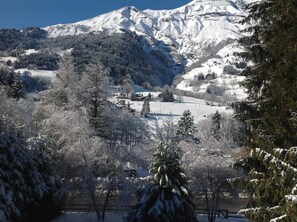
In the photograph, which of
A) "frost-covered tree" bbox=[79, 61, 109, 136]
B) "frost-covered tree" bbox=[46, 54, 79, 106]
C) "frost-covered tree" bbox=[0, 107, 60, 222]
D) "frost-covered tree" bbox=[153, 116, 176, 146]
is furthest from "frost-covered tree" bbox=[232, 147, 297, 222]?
"frost-covered tree" bbox=[46, 54, 79, 106]

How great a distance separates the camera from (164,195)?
66.5ft

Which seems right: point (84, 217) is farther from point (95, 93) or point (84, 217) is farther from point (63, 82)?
point (63, 82)

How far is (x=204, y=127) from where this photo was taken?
362 ft

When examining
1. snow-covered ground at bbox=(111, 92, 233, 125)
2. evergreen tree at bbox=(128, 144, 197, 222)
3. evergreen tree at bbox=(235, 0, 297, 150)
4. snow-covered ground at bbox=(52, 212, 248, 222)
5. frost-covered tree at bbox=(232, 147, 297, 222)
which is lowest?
snow-covered ground at bbox=(111, 92, 233, 125)

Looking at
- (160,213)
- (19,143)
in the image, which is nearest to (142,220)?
(160,213)

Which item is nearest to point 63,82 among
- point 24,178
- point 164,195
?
point 24,178

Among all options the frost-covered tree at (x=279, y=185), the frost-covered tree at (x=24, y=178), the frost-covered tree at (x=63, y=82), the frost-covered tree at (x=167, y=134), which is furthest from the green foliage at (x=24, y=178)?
the frost-covered tree at (x=167, y=134)

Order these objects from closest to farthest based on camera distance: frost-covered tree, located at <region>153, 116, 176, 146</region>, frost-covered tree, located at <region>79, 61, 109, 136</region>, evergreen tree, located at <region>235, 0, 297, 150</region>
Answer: evergreen tree, located at <region>235, 0, 297, 150</region>, frost-covered tree, located at <region>79, 61, 109, 136</region>, frost-covered tree, located at <region>153, 116, 176, 146</region>

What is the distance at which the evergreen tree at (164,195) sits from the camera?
19.8m

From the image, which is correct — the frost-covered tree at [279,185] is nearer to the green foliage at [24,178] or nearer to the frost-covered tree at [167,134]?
the green foliage at [24,178]

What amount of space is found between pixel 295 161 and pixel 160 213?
476 inches

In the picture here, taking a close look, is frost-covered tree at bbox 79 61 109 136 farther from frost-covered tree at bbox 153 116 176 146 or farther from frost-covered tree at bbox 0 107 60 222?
frost-covered tree at bbox 153 116 176 146

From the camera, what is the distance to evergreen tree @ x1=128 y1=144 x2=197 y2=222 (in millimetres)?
19766

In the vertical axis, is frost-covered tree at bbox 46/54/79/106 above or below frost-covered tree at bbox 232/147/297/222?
above
